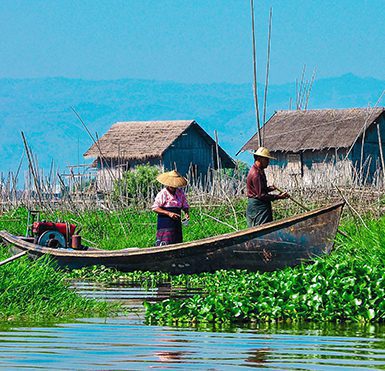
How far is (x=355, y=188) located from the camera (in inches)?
697

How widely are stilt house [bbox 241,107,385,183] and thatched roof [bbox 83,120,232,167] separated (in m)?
3.46

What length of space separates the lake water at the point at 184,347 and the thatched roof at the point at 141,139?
31.8 m

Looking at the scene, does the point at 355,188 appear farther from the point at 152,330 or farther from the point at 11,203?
the point at 152,330

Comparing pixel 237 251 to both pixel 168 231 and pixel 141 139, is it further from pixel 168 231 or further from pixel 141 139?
pixel 141 139

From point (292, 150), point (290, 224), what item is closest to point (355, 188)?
point (290, 224)

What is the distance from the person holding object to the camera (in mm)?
12047

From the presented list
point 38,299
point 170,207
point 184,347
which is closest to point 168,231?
point 170,207

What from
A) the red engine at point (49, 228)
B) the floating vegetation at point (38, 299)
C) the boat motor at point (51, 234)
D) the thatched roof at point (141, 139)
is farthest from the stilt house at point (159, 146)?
the floating vegetation at point (38, 299)

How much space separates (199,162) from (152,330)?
119 ft

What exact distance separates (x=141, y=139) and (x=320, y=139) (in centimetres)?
841

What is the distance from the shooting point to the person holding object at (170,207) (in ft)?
39.5

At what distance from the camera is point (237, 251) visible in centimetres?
1198

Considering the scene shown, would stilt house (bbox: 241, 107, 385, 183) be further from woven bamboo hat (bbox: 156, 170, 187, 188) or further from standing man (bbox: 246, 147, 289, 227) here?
woven bamboo hat (bbox: 156, 170, 187, 188)

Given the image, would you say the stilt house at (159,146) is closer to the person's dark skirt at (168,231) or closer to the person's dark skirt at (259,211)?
the person's dark skirt at (168,231)
